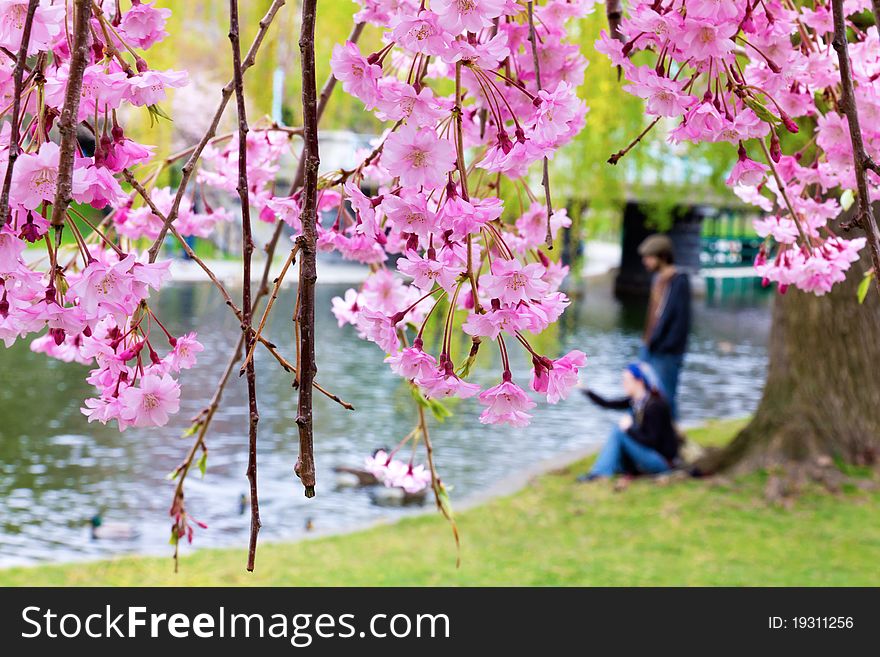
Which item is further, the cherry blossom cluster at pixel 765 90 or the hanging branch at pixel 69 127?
the cherry blossom cluster at pixel 765 90

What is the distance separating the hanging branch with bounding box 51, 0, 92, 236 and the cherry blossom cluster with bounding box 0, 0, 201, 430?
0.13 feet

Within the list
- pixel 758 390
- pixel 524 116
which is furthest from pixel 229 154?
pixel 758 390

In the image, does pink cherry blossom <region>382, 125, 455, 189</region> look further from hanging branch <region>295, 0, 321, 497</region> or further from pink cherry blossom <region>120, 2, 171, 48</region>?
pink cherry blossom <region>120, 2, 171, 48</region>

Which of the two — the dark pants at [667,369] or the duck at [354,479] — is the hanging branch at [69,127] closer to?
the duck at [354,479]

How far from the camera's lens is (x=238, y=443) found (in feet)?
24.8

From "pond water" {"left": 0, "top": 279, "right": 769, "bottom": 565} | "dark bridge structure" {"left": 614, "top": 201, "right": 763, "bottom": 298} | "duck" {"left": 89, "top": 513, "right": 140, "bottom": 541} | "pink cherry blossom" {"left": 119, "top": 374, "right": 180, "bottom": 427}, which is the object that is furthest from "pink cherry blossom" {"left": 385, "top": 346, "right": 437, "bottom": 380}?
"dark bridge structure" {"left": 614, "top": 201, "right": 763, "bottom": 298}

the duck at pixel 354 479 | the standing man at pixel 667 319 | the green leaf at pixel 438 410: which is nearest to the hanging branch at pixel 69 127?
the green leaf at pixel 438 410

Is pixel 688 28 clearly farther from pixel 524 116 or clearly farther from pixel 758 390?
pixel 758 390

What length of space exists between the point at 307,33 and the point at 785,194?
0.64 metres

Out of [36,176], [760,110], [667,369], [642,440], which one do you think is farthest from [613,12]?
[667,369]

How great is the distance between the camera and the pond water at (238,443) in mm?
5629

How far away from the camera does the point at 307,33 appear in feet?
3.37

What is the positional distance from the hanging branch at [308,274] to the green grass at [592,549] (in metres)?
3.51
